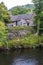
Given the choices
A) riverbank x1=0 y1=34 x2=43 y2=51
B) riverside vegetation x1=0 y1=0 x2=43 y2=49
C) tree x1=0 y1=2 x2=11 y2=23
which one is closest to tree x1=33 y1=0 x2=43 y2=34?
riverside vegetation x1=0 y1=0 x2=43 y2=49

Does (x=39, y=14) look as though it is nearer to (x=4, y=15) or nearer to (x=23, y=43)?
(x=23, y=43)

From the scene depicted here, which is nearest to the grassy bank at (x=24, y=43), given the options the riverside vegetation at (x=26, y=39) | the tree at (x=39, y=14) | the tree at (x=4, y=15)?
the riverside vegetation at (x=26, y=39)

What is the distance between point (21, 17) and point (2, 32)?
1745 centimetres

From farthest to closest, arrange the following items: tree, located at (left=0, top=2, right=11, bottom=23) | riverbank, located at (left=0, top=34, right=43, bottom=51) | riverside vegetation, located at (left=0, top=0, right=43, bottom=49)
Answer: tree, located at (left=0, top=2, right=11, bottom=23) < riverside vegetation, located at (left=0, top=0, right=43, bottom=49) < riverbank, located at (left=0, top=34, right=43, bottom=51)

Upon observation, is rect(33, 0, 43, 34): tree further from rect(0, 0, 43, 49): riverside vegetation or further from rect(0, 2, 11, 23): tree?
rect(0, 2, 11, 23): tree

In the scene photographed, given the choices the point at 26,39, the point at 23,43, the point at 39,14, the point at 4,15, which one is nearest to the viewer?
the point at 23,43

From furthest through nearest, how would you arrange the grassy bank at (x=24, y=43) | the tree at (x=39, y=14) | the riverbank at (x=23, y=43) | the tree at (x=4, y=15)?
the tree at (x=4, y=15) → the tree at (x=39, y=14) → the grassy bank at (x=24, y=43) → the riverbank at (x=23, y=43)

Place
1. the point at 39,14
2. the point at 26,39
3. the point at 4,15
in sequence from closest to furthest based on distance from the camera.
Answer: the point at 26,39 → the point at 39,14 → the point at 4,15

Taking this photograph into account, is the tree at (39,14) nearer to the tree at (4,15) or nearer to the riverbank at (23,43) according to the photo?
the riverbank at (23,43)

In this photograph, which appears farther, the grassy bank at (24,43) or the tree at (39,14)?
the tree at (39,14)

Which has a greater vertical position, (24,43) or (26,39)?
(26,39)

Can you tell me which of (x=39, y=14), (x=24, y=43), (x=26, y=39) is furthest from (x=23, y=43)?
(x=39, y=14)

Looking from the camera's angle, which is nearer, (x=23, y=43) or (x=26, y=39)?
(x=23, y=43)

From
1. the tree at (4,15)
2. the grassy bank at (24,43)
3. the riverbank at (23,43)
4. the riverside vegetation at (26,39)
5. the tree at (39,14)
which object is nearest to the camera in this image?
the riverbank at (23,43)
